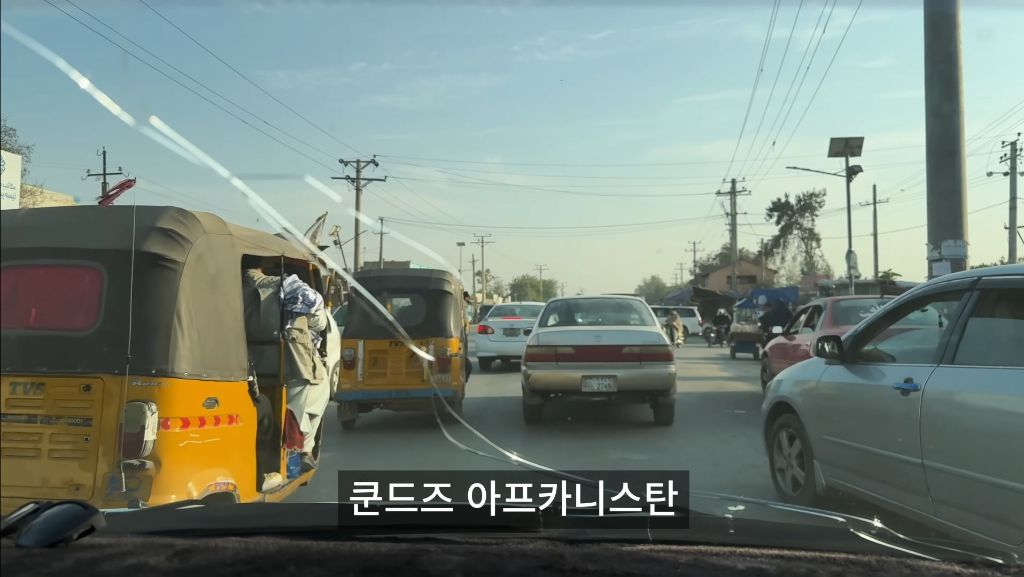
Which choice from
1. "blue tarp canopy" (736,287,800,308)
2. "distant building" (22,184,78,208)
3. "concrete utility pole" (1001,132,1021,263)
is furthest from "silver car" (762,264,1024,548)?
"blue tarp canopy" (736,287,800,308)

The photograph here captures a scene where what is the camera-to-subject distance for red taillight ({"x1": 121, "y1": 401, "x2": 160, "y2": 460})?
253 cm

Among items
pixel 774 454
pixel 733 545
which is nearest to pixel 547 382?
pixel 774 454

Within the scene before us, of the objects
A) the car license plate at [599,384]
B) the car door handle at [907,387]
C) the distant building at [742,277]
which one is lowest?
the car license plate at [599,384]

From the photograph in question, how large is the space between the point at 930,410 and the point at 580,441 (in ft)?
12.8

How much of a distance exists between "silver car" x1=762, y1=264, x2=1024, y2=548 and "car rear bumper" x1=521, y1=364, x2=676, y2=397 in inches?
111

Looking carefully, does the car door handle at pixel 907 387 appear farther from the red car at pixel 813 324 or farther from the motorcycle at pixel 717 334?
the motorcycle at pixel 717 334

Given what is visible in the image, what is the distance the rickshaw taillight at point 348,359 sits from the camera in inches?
220

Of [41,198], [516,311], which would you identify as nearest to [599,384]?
[41,198]

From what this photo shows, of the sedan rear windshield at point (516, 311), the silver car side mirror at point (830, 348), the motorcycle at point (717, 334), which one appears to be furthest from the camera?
the motorcycle at point (717, 334)

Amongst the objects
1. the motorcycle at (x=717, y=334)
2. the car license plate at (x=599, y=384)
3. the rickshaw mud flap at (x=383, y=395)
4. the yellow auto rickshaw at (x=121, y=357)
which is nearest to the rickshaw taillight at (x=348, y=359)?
the rickshaw mud flap at (x=383, y=395)

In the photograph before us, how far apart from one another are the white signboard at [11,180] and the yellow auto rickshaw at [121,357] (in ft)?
0.18

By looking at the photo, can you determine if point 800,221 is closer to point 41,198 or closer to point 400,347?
point 400,347

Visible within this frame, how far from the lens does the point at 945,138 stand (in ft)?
25.2

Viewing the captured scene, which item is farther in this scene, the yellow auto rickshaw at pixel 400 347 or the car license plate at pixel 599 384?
the car license plate at pixel 599 384
